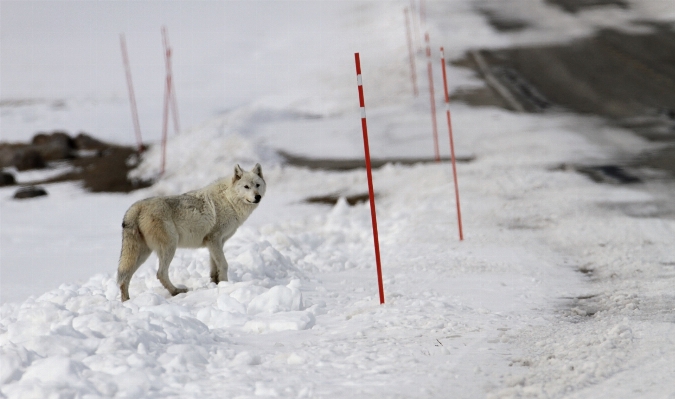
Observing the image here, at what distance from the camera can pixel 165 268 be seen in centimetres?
765

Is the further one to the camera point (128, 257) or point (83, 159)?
point (83, 159)

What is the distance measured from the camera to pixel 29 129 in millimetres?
31000

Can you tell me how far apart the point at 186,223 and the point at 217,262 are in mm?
552

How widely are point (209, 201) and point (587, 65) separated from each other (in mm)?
19068

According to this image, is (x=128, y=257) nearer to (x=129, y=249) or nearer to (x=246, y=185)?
(x=129, y=249)

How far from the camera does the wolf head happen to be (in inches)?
325

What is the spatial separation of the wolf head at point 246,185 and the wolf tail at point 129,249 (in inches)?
48.8

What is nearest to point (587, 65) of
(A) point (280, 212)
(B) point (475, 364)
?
(A) point (280, 212)

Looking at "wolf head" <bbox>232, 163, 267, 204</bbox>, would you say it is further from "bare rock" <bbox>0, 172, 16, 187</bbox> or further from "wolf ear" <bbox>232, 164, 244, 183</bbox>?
"bare rock" <bbox>0, 172, 16, 187</bbox>

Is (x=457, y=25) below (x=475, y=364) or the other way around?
the other way around

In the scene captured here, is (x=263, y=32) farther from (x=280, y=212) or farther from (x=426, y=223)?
(x=426, y=223)

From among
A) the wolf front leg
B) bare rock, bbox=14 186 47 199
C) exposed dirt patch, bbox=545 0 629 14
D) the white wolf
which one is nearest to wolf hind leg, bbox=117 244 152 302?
the white wolf

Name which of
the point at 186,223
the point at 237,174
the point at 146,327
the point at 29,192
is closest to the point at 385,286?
the point at 237,174

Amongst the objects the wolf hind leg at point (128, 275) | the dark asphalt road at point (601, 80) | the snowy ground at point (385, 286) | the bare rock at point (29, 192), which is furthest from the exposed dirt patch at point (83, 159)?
the wolf hind leg at point (128, 275)
